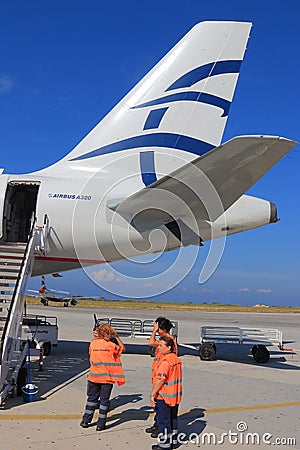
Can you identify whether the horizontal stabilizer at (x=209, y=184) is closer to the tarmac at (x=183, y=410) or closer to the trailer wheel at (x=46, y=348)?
the tarmac at (x=183, y=410)

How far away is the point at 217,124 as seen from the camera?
14820 millimetres

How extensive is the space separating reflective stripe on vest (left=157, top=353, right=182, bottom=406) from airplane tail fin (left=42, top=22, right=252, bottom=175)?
842 cm

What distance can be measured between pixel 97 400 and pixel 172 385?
1.65m

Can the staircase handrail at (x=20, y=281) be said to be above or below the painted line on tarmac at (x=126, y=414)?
above

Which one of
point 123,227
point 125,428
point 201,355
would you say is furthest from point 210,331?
point 125,428

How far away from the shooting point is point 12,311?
982cm

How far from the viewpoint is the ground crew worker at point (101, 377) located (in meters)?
7.83

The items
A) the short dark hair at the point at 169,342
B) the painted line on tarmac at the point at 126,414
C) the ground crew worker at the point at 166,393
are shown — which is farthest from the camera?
the painted line on tarmac at the point at 126,414

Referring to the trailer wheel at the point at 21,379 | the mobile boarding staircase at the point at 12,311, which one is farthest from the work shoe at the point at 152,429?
the trailer wheel at the point at 21,379

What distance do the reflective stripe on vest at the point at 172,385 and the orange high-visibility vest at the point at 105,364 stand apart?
4.00 ft

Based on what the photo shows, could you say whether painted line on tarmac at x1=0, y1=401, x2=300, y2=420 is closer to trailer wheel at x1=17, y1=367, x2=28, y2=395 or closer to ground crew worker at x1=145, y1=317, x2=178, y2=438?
ground crew worker at x1=145, y1=317, x2=178, y2=438

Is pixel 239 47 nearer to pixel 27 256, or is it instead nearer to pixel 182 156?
pixel 182 156

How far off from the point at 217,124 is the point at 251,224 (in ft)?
10.3

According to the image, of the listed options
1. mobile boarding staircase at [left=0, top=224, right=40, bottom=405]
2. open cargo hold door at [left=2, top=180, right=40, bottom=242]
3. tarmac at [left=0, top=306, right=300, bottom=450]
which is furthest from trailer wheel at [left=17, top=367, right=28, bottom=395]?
open cargo hold door at [left=2, top=180, right=40, bottom=242]
